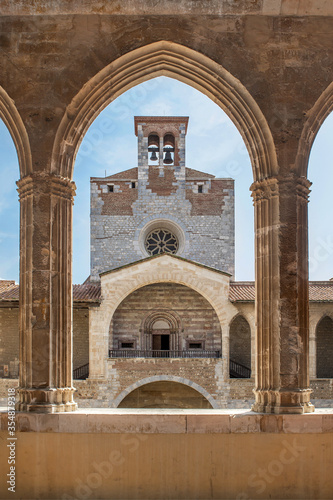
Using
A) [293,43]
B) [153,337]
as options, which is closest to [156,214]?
[153,337]

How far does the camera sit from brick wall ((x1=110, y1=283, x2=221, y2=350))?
2059 centimetres

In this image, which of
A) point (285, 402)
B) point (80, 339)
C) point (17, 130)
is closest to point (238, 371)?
point (80, 339)

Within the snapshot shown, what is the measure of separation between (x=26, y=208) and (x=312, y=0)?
3735 mm

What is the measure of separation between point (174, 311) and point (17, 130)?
52.7ft

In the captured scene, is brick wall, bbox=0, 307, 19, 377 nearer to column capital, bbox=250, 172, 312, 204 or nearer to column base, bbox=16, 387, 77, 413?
column base, bbox=16, 387, 77, 413

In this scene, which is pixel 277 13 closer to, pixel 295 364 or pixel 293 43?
pixel 293 43

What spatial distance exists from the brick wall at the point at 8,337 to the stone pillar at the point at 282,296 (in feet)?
52.0

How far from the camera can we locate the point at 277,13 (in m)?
5.25

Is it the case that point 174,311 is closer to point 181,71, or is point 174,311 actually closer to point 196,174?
point 196,174

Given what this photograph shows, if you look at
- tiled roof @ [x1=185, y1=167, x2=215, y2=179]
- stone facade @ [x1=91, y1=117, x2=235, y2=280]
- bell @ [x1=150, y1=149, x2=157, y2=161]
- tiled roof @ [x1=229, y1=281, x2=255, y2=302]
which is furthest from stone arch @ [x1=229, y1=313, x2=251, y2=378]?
bell @ [x1=150, y1=149, x2=157, y2=161]

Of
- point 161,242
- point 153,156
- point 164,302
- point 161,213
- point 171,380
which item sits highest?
point 153,156

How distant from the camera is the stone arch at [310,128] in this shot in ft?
17.1

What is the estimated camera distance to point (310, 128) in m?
5.23

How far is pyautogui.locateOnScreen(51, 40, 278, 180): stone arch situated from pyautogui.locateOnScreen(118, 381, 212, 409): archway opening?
15.6m
